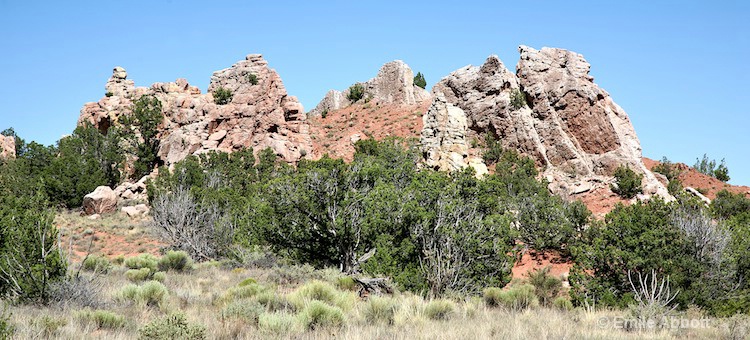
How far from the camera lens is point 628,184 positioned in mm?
29828

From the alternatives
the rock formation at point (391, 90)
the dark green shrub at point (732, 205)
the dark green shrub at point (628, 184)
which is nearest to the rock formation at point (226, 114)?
the rock formation at point (391, 90)

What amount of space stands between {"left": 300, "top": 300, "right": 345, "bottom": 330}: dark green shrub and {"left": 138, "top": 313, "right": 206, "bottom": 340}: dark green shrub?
4.96 ft

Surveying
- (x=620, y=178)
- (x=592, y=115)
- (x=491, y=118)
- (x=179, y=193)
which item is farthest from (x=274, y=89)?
(x=620, y=178)

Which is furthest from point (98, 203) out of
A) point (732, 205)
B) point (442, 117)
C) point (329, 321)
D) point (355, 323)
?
point (732, 205)

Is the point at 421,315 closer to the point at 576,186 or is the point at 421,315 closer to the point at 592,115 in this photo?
the point at 576,186

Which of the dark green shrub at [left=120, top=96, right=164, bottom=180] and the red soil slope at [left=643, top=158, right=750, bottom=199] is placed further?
the dark green shrub at [left=120, top=96, right=164, bottom=180]

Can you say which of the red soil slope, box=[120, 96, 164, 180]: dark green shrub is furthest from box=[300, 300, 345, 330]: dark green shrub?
box=[120, 96, 164, 180]: dark green shrub

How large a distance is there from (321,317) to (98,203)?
36.3 meters

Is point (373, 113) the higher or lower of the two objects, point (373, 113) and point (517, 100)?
the higher

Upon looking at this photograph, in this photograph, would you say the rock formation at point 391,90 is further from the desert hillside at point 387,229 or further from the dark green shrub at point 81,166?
the dark green shrub at point 81,166

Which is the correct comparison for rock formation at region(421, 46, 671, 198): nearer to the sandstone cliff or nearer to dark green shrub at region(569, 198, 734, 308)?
the sandstone cliff

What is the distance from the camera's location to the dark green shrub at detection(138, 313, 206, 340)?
6012mm

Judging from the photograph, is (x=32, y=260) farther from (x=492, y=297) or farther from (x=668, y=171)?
(x=668, y=171)

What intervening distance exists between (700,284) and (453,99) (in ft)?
108
